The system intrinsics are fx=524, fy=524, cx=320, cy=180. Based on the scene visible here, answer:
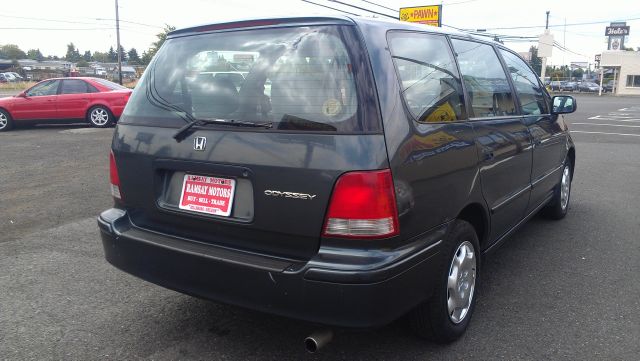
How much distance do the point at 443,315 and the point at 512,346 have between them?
47 cm

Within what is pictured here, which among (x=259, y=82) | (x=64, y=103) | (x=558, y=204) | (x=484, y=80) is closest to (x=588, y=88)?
(x=64, y=103)

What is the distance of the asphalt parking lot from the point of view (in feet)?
9.46

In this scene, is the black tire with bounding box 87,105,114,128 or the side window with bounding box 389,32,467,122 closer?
the side window with bounding box 389,32,467,122

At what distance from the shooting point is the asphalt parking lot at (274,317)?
9.46ft

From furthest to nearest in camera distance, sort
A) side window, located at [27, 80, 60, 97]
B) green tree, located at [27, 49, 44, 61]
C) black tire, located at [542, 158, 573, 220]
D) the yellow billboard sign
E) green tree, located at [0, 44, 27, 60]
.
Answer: green tree, located at [27, 49, 44, 61] → green tree, located at [0, 44, 27, 60] → the yellow billboard sign → side window, located at [27, 80, 60, 97] → black tire, located at [542, 158, 573, 220]

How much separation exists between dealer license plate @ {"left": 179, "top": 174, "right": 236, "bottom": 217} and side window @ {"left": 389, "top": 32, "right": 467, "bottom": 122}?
→ 990 mm

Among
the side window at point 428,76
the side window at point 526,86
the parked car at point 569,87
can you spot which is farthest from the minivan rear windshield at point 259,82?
the parked car at point 569,87

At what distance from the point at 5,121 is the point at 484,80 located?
13841 mm

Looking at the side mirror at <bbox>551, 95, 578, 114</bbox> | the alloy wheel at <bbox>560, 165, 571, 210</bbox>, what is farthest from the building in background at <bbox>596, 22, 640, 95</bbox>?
the side mirror at <bbox>551, 95, 578, 114</bbox>

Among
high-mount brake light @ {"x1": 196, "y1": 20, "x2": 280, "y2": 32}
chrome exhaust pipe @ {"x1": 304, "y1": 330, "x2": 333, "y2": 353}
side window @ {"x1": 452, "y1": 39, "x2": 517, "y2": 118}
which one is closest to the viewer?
chrome exhaust pipe @ {"x1": 304, "y1": 330, "x2": 333, "y2": 353}

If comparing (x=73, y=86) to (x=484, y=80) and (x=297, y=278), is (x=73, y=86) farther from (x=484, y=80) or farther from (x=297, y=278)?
(x=297, y=278)

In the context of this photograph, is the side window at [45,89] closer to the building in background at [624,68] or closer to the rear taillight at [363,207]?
the rear taillight at [363,207]

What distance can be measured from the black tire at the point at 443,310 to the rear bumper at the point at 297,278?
9cm

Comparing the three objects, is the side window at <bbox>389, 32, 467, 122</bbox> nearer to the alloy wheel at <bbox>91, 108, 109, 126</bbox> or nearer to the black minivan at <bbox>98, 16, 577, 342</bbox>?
the black minivan at <bbox>98, 16, 577, 342</bbox>
